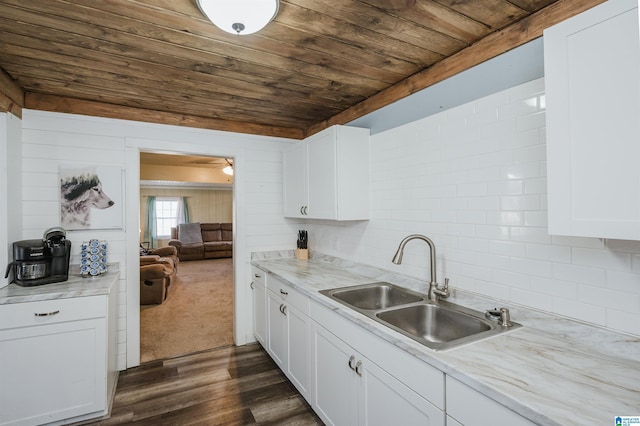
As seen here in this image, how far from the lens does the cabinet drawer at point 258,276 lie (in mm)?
3001

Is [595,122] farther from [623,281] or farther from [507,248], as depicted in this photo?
[507,248]

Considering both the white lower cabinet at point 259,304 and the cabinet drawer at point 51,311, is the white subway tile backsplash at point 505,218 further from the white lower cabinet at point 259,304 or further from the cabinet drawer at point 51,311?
the cabinet drawer at point 51,311

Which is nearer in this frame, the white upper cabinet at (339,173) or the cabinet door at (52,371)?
the cabinet door at (52,371)

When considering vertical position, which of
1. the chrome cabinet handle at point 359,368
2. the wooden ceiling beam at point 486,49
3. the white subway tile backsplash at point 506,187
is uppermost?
the wooden ceiling beam at point 486,49

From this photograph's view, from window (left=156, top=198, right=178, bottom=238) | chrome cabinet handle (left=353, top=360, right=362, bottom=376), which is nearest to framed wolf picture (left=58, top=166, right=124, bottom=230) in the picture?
chrome cabinet handle (left=353, top=360, right=362, bottom=376)

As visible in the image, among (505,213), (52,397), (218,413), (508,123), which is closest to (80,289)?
(52,397)

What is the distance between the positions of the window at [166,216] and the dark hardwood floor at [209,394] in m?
7.39

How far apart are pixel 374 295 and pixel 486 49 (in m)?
1.66

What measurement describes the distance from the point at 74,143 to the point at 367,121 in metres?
2.45

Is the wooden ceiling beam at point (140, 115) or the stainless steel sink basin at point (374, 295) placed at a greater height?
the wooden ceiling beam at point (140, 115)

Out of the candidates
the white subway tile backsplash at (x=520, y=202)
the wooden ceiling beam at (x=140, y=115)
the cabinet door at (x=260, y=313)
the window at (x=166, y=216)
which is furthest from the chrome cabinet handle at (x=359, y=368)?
the window at (x=166, y=216)

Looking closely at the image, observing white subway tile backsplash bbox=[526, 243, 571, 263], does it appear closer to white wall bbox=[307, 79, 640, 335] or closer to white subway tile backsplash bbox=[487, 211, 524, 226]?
white wall bbox=[307, 79, 640, 335]

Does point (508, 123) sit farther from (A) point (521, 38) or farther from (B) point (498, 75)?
(A) point (521, 38)

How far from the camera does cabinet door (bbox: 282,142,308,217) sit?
10.0 ft
